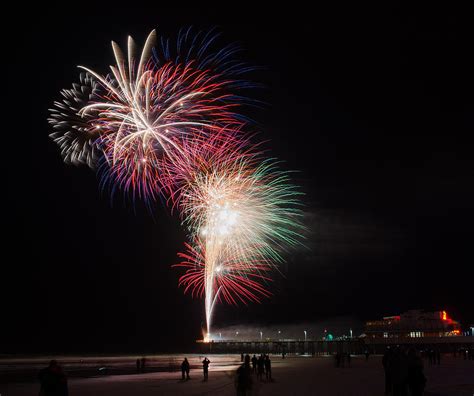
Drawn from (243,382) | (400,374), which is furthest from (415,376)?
(243,382)

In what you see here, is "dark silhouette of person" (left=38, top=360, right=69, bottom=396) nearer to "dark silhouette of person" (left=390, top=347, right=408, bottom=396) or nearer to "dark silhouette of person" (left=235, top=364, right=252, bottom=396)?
"dark silhouette of person" (left=235, top=364, right=252, bottom=396)

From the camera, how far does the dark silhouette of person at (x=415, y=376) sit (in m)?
10.6

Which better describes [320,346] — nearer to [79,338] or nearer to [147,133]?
[79,338]

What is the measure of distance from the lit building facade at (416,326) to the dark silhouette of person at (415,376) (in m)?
110

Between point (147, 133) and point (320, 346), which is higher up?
point (147, 133)

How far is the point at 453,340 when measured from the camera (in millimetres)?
101438

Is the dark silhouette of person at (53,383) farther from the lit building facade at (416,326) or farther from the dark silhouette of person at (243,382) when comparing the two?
the lit building facade at (416,326)

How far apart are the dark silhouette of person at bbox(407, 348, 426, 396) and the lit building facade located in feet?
359

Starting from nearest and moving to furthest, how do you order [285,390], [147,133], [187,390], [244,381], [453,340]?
[244,381] < [285,390] < [187,390] < [147,133] < [453,340]

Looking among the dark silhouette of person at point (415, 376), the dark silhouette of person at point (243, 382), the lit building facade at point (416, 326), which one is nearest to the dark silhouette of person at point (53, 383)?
the dark silhouette of person at point (243, 382)

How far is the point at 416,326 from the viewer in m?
116

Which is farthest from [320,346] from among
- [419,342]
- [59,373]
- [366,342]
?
[59,373]

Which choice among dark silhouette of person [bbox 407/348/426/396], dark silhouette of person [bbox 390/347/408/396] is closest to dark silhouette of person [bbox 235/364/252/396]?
dark silhouette of person [bbox 390/347/408/396]

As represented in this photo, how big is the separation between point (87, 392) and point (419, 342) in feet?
313
